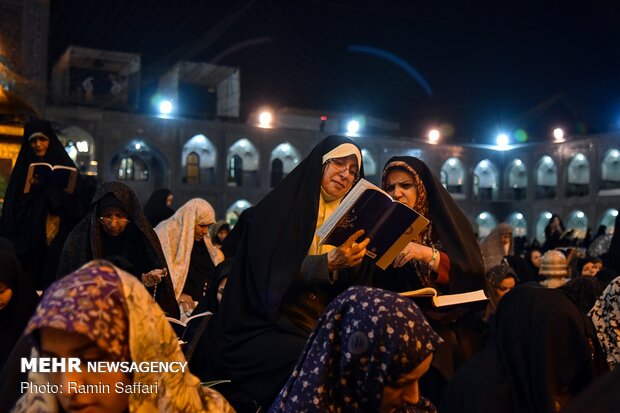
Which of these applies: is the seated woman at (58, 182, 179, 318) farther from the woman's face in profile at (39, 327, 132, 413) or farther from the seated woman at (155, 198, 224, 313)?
the woman's face in profile at (39, 327, 132, 413)

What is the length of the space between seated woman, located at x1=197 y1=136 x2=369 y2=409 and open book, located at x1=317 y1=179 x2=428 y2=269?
8 centimetres

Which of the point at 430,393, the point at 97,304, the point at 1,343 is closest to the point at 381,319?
the point at 97,304

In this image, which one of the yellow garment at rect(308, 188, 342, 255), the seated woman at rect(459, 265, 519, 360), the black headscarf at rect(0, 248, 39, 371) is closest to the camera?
the black headscarf at rect(0, 248, 39, 371)

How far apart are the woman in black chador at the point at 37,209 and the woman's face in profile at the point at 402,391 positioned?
509cm

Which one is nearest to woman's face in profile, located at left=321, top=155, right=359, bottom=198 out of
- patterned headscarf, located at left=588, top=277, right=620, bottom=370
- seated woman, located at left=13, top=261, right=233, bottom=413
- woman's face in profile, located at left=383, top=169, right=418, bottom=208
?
woman's face in profile, located at left=383, top=169, right=418, bottom=208

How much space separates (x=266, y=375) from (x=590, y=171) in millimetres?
36973

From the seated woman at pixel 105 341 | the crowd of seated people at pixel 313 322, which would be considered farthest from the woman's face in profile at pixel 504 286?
the seated woman at pixel 105 341

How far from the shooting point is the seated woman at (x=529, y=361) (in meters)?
3.33

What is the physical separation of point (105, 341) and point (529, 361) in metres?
1.86

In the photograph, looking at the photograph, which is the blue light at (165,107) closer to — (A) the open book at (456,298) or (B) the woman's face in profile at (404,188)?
(B) the woman's face in profile at (404,188)

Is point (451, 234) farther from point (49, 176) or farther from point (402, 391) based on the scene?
point (49, 176)

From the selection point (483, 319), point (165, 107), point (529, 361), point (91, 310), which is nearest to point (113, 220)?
point (483, 319)

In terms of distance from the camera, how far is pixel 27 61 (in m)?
22.8

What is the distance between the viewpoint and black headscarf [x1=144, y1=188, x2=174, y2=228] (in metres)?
9.05
